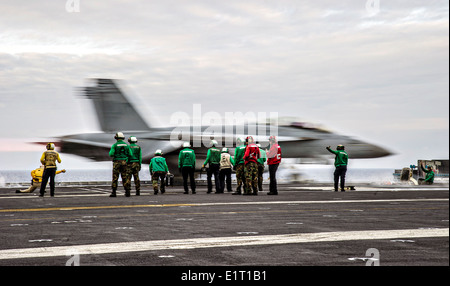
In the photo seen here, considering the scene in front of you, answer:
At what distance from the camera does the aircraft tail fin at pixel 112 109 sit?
36312mm

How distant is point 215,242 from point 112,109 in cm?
3094

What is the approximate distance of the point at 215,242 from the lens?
6.55 metres

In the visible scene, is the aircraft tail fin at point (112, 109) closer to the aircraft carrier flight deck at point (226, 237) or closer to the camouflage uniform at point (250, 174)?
the camouflage uniform at point (250, 174)

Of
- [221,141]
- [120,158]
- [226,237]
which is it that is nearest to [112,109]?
[221,141]

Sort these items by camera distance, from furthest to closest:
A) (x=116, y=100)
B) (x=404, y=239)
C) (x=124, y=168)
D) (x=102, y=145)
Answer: (x=116, y=100) < (x=102, y=145) < (x=124, y=168) < (x=404, y=239)

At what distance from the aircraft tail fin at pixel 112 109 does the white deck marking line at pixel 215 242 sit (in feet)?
98.8

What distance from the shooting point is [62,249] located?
602cm

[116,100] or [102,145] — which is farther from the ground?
[116,100]

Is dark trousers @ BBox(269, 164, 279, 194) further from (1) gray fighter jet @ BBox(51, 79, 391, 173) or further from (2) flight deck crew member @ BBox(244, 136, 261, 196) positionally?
(1) gray fighter jet @ BBox(51, 79, 391, 173)

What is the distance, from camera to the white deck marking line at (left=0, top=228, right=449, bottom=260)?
5829 mm

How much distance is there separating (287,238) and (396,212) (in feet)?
15.0

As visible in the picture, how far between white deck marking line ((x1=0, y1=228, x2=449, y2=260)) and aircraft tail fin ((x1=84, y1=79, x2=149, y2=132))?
30.1 m
